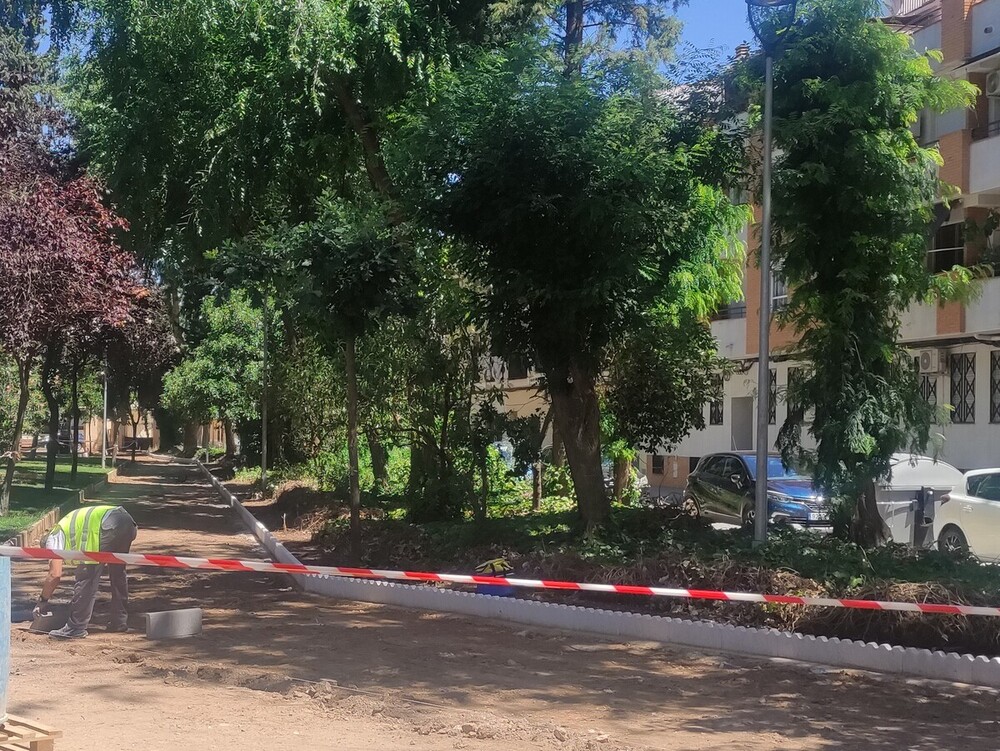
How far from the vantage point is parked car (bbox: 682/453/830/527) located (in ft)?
56.3

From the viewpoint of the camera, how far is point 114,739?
19.9 feet

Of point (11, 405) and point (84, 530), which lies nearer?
point (84, 530)

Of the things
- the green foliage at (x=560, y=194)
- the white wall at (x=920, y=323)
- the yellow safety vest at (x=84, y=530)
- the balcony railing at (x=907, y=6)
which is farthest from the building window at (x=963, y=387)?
the yellow safety vest at (x=84, y=530)

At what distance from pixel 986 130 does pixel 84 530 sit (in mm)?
18841

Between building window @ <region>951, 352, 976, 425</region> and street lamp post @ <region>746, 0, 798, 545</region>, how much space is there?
1199 cm

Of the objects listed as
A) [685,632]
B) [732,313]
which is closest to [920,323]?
[732,313]

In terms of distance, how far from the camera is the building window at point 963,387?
73.2 ft

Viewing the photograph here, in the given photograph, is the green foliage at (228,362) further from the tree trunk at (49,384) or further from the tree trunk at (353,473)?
the tree trunk at (353,473)

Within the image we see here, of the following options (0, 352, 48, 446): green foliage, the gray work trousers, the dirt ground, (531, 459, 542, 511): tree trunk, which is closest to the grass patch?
(0, 352, 48, 446): green foliage

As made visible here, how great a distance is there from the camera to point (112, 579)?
9789 millimetres

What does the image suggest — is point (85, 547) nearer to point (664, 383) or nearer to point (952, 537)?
point (664, 383)

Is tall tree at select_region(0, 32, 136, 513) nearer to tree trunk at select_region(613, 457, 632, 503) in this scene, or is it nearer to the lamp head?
tree trunk at select_region(613, 457, 632, 503)

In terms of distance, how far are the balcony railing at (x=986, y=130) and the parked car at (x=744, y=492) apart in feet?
25.8

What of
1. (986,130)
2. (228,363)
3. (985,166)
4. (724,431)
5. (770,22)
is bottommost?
(724,431)
